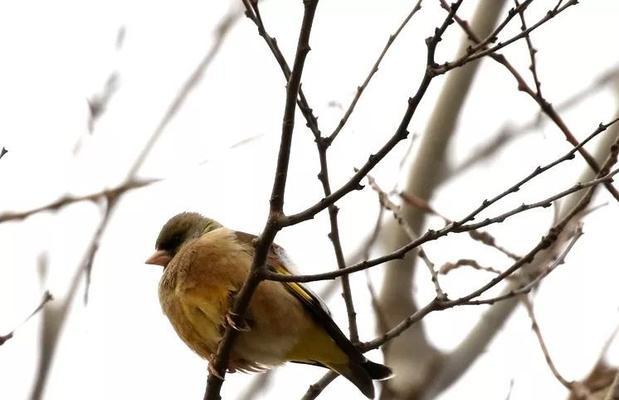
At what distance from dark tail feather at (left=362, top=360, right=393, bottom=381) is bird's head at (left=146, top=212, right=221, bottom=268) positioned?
1.49 meters

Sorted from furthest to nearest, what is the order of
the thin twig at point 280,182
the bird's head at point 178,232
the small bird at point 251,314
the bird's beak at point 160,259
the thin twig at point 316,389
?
the bird's head at point 178,232 < the bird's beak at point 160,259 < the small bird at point 251,314 < the thin twig at point 316,389 < the thin twig at point 280,182

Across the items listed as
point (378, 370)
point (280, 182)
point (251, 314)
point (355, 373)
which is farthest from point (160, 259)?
point (280, 182)

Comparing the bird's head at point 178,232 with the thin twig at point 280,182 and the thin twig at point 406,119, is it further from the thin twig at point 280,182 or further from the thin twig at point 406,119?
the thin twig at point 406,119

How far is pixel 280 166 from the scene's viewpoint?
12.2ft

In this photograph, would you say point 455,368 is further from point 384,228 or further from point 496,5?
point 496,5

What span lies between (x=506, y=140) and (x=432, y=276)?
7.71 ft

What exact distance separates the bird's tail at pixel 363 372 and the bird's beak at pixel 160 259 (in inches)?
52.2

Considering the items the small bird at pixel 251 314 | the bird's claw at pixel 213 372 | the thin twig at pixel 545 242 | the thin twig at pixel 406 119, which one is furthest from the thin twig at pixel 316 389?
the thin twig at pixel 406 119

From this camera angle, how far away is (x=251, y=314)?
527 cm

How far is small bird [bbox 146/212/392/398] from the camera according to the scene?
5.27 metres

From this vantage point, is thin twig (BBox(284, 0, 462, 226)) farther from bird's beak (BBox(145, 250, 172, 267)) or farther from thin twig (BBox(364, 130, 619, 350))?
bird's beak (BBox(145, 250, 172, 267))

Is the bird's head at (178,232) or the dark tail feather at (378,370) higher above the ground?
the bird's head at (178,232)

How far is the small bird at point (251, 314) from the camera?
5.27m

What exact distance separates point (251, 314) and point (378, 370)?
2.57 feet
